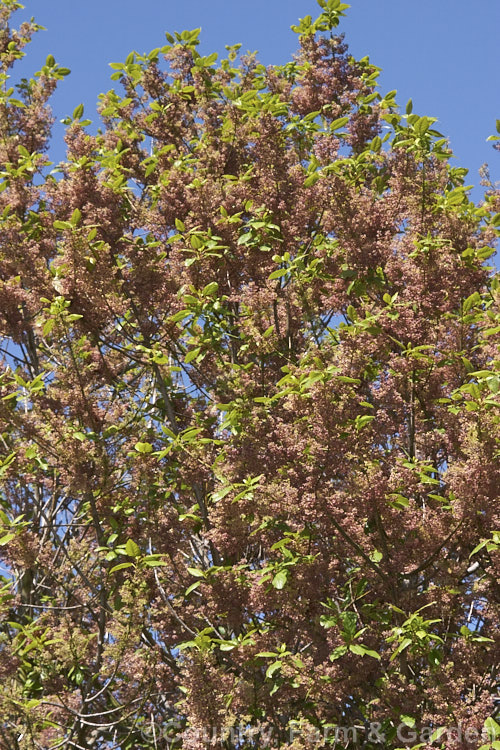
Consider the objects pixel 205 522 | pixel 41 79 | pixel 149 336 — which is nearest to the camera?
pixel 205 522

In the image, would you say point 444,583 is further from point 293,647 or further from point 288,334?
point 288,334

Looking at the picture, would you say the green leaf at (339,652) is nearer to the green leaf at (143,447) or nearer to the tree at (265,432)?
the tree at (265,432)

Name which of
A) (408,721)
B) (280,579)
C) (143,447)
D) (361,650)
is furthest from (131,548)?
(408,721)

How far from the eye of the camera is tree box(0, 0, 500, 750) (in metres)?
5.03

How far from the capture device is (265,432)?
5695mm

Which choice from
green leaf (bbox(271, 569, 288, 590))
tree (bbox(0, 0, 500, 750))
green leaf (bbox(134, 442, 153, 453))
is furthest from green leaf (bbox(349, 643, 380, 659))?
green leaf (bbox(134, 442, 153, 453))

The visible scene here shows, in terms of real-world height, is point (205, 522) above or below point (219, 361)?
below

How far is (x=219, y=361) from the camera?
6898 millimetres

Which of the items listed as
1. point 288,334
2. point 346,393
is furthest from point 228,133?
point 346,393

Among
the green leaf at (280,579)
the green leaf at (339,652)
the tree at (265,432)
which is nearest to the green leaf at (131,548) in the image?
the tree at (265,432)

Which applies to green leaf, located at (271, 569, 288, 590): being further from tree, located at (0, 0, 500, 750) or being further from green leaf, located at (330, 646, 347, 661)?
green leaf, located at (330, 646, 347, 661)

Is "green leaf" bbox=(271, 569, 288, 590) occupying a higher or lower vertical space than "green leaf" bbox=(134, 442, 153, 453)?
lower

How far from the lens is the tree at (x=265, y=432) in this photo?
503cm

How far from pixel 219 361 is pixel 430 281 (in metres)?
1.91
